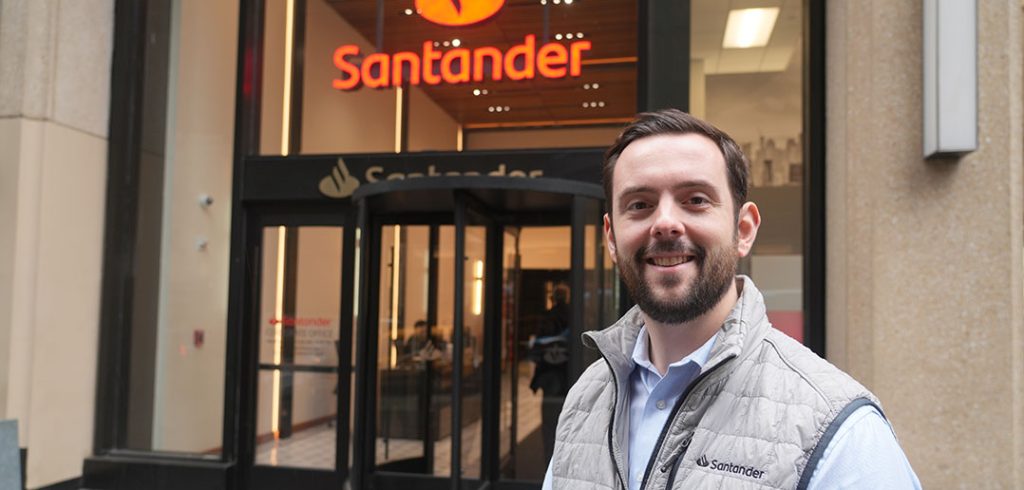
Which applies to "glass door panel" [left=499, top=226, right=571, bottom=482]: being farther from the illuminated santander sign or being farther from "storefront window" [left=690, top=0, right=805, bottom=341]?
"storefront window" [left=690, top=0, right=805, bottom=341]

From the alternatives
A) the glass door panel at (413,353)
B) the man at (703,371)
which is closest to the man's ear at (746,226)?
the man at (703,371)

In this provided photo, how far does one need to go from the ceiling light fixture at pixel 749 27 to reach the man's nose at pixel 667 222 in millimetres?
5414

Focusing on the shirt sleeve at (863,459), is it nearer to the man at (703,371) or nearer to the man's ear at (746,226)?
the man at (703,371)

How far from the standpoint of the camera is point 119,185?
7332 mm

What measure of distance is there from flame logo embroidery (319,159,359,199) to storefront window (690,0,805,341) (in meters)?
3.09

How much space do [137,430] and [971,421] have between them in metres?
6.85

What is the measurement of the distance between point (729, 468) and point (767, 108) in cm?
547

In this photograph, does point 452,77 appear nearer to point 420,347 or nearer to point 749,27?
point 420,347

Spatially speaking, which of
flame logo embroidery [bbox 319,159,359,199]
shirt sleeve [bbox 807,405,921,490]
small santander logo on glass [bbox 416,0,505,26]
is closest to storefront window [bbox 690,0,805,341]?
small santander logo on glass [bbox 416,0,505,26]

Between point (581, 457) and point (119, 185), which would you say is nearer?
point (581, 457)

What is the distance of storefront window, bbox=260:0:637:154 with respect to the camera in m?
6.75

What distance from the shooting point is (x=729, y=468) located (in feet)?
4.11

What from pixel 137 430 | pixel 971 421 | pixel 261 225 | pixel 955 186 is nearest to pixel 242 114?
pixel 261 225

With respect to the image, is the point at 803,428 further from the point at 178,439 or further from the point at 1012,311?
the point at 178,439
